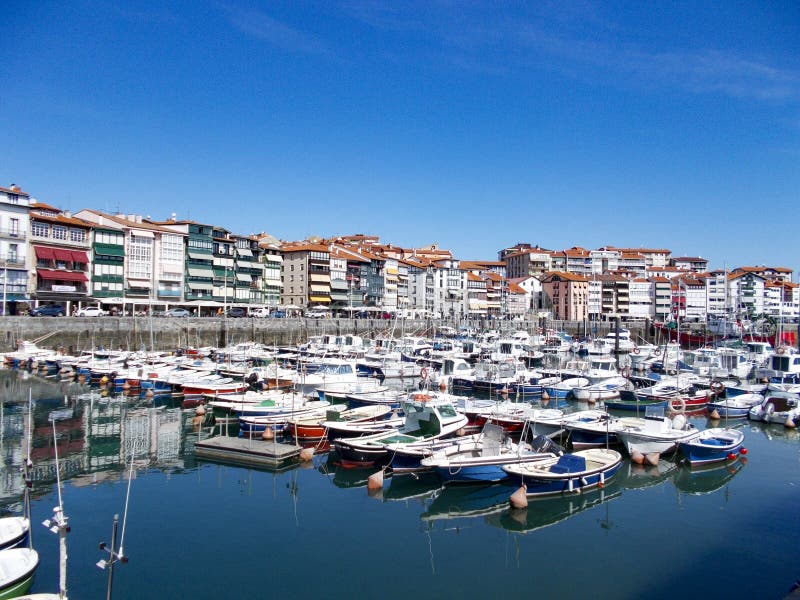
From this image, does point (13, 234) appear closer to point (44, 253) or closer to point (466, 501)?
point (44, 253)

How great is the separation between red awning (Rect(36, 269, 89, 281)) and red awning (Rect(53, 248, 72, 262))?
1428 mm

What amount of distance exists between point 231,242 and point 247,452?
68.2 meters

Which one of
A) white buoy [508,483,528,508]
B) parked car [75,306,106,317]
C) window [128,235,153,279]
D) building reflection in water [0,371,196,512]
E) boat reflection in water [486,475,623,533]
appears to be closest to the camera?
boat reflection in water [486,475,623,533]

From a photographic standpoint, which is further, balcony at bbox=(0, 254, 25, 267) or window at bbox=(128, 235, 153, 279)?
window at bbox=(128, 235, 153, 279)

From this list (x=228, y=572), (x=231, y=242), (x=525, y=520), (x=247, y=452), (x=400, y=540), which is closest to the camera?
(x=228, y=572)

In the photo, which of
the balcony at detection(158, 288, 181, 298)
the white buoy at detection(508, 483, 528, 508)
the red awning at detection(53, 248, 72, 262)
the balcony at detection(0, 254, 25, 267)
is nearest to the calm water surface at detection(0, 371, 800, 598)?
the white buoy at detection(508, 483, 528, 508)

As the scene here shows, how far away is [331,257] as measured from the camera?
99.4m

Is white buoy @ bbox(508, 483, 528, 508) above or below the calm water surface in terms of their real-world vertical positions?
above

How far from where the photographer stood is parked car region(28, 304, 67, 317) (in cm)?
6141

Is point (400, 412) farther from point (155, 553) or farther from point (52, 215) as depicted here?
point (52, 215)

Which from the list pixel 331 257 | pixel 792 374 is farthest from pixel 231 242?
pixel 792 374

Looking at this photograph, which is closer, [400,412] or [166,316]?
[400,412]

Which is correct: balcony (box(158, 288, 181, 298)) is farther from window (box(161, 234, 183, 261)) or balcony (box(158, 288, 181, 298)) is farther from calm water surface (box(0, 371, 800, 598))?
calm water surface (box(0, 371, 800, 598))

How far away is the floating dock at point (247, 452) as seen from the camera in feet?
76.3
